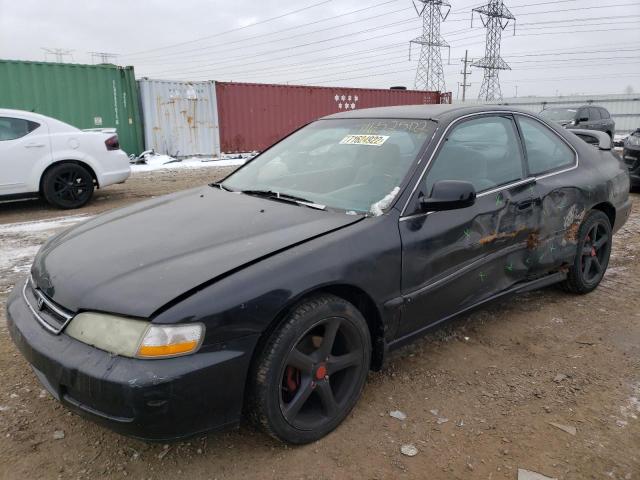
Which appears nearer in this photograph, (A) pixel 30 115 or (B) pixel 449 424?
(B) pixel 449 424

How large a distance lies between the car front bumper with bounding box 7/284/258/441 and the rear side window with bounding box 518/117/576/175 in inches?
97.7

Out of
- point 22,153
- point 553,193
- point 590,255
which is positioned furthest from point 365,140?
point 22,153

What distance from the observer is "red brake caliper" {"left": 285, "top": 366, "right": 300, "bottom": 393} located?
227 centimetres

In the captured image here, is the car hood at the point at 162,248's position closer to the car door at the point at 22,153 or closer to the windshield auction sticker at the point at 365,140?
the windshield auction sticker at the point at 365,140

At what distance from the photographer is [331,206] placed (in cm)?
275

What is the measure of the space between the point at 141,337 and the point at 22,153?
6.69 metres

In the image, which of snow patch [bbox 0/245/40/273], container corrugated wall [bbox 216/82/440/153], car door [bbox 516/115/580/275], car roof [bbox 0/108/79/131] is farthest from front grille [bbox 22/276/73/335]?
container corrugated wall [bbox 216/82/440/153]

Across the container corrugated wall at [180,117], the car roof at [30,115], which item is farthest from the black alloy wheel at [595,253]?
the container corrugated wall at [180,117]

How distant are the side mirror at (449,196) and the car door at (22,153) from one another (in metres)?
6.77

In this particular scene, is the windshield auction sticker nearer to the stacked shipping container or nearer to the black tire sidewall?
the black tire sidewall

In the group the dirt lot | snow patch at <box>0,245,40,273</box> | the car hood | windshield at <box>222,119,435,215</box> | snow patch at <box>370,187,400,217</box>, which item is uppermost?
windshield at <box>222,119,435,215</box>

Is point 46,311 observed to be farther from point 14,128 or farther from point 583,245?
point 14,128

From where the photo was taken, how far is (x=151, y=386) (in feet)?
6.06

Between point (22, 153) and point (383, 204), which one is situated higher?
point (22, 153)
